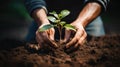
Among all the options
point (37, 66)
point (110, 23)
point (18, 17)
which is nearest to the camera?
point (37, 66)

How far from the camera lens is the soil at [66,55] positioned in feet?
4.72

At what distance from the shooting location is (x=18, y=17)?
5562 millimetres

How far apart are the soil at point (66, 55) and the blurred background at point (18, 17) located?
10.3 ft

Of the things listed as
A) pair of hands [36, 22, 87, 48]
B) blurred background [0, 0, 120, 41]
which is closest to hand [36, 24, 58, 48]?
pair of hands [36, 22, 87, 48]

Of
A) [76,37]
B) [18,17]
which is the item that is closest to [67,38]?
[76,37]

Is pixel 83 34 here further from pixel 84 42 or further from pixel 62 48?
pixel 62 48

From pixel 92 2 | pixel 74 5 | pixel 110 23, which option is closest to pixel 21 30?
pixel 110 23

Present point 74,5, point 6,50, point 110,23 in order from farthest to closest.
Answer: point 110,23
point 74,5
point 6,50

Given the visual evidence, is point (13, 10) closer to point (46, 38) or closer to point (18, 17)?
point (18, 17)

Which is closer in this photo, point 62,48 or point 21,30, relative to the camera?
point 62,48

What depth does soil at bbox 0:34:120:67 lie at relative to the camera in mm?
1438

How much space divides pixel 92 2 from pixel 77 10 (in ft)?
1.53

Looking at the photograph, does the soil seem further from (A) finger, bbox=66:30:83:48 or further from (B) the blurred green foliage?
(B) the blurred green foliage

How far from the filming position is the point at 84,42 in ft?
5.97
